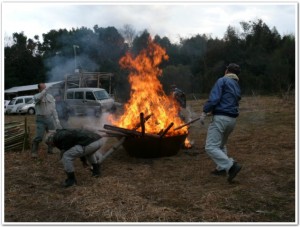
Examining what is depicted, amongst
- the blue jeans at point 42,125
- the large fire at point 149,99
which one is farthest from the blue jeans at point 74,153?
the blue jeans at point 42,125

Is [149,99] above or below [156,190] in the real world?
above

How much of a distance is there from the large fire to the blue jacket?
1.81 metres

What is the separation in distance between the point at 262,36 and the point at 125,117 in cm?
3535

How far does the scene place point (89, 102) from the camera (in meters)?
18.2

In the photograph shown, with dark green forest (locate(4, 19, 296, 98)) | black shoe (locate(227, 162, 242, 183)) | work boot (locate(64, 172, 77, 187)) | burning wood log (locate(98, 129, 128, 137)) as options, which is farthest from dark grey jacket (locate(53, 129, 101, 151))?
dark green forest (locate(4, 19, 296, 98))

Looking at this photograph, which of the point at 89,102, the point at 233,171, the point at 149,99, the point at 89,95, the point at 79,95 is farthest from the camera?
the point at 79,95

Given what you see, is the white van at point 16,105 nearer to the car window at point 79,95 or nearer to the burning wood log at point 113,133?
the car window at point 79,95

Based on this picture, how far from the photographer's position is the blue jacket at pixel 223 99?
567cm

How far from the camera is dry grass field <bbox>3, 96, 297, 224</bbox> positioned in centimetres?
434

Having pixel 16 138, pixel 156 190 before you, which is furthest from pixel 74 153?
pixel 16 138

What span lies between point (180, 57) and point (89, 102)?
1438 centimetres

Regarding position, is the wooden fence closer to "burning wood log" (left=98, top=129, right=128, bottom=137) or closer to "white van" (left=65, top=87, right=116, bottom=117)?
"burning wood log" (left=98, top=129, right=128, bottom=137)

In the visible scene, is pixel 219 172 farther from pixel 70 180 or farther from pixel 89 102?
pixel 89 102

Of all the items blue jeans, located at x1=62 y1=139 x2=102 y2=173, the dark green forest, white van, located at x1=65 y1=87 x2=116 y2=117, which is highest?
the dark green forest
